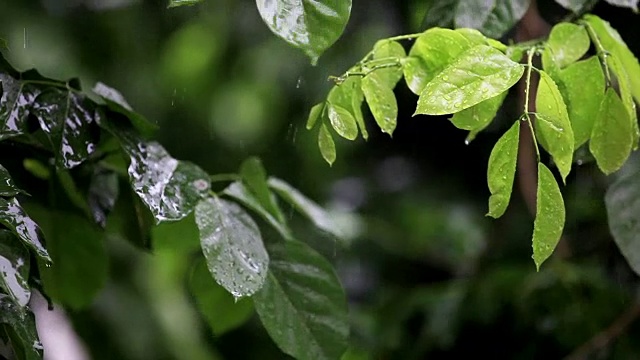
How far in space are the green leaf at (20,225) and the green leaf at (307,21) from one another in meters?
0.19

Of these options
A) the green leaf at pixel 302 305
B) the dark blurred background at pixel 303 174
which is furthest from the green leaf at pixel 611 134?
the dark blurred background at pixel 303 174

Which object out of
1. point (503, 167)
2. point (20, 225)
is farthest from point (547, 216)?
point (20, 225)

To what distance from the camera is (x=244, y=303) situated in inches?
31.4

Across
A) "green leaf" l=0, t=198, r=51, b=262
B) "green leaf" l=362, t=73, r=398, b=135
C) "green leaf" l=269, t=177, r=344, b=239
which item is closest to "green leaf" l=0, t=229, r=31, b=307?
"green leaf" l=0, t=198, r=51, b=262

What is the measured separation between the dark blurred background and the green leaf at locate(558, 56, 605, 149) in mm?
625

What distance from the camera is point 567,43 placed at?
0.66m

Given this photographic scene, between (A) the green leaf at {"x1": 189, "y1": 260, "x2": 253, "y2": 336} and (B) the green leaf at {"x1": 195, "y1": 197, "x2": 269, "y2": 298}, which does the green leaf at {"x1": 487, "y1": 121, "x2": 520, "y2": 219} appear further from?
(A) the green leaf at {"x1": 189, "y1": 260, "x2": 253, "y2": 336}

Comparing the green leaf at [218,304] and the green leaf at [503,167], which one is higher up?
the green leaf at [503,167]

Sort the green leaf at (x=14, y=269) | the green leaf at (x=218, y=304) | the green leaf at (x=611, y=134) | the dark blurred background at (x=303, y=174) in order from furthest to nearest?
the dark blurred background at (x=303, y=174) < the green leaf at (x=218, y=304) < the green leaf at (x=611, y=134) < the green leaf at (x=14, y=269)

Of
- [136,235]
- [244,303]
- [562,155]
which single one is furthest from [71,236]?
[562,155]

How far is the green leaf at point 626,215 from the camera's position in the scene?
701 millimetres

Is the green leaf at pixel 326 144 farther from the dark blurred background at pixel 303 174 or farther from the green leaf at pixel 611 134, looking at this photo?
the dark blurred background at pixel 303 174

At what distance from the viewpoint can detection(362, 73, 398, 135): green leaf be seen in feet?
1.95

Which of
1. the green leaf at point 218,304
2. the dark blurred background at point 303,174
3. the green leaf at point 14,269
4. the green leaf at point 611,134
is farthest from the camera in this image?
the dark blurred background at point 303,174
